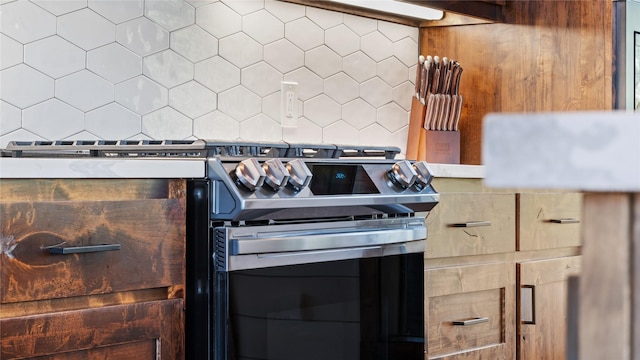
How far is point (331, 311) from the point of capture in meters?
1.93

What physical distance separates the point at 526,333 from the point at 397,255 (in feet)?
2.11

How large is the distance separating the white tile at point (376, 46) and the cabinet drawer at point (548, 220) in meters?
0.79

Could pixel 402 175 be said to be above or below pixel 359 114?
Answer: below

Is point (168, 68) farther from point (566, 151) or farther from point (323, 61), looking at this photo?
point (566, 151)

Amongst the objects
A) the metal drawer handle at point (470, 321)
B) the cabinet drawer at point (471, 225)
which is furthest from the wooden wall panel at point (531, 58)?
→ the metal drawer handle at point (470, 321)

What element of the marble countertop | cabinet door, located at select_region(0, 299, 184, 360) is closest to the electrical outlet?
cabinet door, located at select_region(0, 299, 184, 360)

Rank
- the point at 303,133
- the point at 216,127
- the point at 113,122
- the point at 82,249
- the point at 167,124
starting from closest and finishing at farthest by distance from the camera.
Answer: the point at 82,249 < the point at 113,122 < the point at 167,124 < the point at 216,127 < the point at 303,133

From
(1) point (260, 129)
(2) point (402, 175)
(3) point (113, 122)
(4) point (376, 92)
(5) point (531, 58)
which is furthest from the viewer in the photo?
(4) point (376, 92)

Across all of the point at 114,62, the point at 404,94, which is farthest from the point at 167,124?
the point at 404,94

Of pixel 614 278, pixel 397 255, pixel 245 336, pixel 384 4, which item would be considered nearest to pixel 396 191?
pixel 397 255

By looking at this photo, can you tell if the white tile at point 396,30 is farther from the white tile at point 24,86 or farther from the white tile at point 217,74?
the white tile at point 24,86

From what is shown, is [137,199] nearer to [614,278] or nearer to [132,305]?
[132,305]

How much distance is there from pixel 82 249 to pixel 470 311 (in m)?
1.22

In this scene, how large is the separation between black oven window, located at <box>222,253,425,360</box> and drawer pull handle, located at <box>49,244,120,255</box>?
0.26 m
